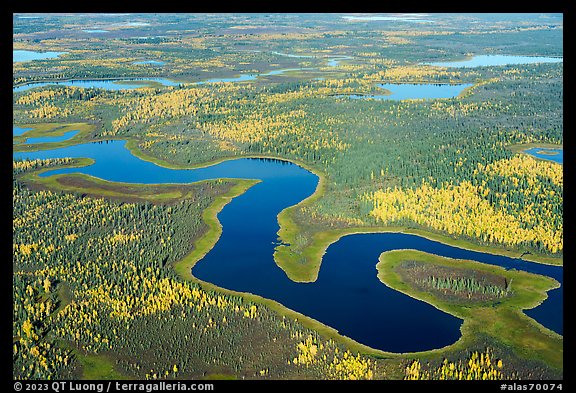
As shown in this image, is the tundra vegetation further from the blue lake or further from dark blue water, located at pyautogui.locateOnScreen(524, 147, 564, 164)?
dark blue water, located at pyautogui.locateOnScreen(524, 147, 564, 164)

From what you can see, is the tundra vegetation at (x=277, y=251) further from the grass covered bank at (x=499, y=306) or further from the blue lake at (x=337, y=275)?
the blue lake at (x=337, y=275)

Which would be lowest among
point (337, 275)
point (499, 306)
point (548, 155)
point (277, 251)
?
point (499, 306)

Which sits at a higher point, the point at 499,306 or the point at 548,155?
the point at 548,155

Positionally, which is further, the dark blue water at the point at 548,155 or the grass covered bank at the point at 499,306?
the dark blue water at the point at 548,155

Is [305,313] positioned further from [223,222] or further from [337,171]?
[337,171]

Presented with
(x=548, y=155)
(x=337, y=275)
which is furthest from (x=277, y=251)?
(x=548, y=155)

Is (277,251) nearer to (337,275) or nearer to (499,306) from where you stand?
(337,275)

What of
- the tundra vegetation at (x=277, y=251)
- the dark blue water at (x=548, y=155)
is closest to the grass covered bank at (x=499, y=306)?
the tundra vegetation at (x=277, y=251)

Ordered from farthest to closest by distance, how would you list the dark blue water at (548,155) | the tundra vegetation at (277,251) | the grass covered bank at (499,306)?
the dark blue water at (548,155)
the grass covered bank at (499,306)
the tundra vegetation at (277,251)
